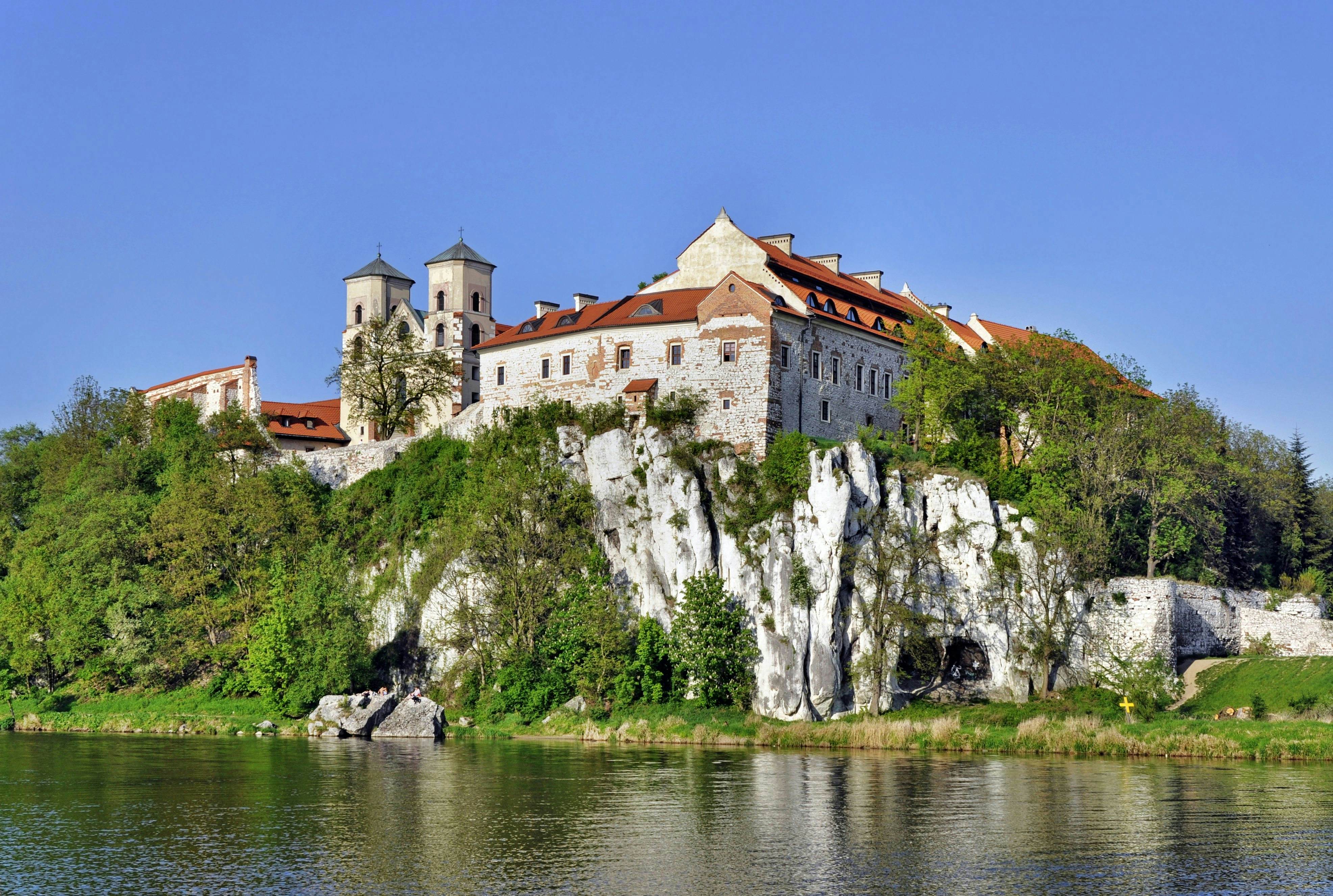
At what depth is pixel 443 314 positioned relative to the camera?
9281cm

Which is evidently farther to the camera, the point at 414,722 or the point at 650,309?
the point at 650,309

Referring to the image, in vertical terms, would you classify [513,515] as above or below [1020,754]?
above

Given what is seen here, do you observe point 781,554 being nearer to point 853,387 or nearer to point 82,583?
point 853,387

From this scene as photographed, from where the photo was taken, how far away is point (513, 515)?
64.2 m

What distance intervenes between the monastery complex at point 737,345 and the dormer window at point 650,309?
0.28 feet

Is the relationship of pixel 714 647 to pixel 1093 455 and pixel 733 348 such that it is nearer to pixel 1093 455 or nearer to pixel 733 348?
pixel 733 348

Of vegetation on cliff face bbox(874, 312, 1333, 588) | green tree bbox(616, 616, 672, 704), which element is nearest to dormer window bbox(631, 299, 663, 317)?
vegetation on cliff face bbox(874, 312, 1333, 588)

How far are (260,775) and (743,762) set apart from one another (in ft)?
52.3

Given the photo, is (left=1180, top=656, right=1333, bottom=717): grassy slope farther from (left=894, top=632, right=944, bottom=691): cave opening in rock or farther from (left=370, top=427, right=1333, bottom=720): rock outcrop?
(left=894, top=632, right=944, bottom=691): cave opening in rock

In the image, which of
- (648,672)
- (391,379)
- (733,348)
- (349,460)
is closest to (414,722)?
(648,672)

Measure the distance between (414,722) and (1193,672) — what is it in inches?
1320

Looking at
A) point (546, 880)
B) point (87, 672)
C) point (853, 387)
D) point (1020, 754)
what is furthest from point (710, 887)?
point (87, 672)

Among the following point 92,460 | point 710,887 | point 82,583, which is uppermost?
point 92,460

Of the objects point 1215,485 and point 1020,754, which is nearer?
point 1020,754
